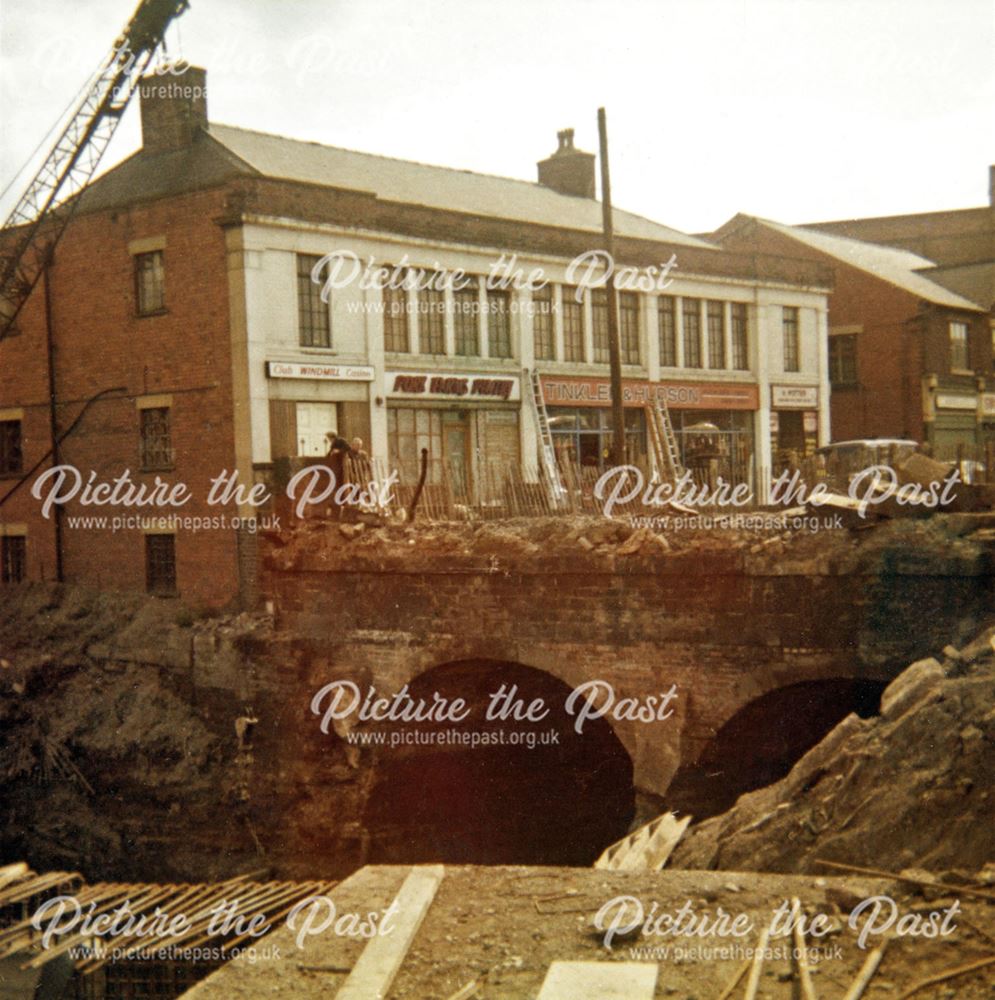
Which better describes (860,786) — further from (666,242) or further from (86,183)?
(666,242)

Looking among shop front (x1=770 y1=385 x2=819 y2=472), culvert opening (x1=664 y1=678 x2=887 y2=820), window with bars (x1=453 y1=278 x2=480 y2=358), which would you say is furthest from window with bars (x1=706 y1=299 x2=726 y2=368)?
culvert opening (x1=664 y1=678 x2=887 y2=820)

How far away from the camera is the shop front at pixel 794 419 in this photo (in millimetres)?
30547

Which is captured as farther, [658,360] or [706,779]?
[658,360]

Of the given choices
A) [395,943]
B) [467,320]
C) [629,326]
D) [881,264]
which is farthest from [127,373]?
[881,264]

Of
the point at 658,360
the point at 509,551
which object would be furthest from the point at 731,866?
the point at 658,360

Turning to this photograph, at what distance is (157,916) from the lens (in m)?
10.0

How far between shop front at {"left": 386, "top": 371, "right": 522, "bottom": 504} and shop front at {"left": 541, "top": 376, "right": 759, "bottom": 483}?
3.73 feet

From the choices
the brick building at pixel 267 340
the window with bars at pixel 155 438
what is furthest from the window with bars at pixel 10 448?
the window with bars at pixel 155 438

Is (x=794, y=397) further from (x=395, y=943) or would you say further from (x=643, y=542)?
(x=395, y=943)

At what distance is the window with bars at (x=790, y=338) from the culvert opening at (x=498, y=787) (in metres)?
16.7

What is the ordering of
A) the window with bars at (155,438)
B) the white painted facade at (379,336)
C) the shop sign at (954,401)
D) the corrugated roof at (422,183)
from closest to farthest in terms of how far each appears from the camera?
the white painted facade at (379,336)
the window with bars at (155,438)
the corrugated roof at (422,183)
the shop sign at (954,401)

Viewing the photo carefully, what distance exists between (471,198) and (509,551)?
14.5 metres

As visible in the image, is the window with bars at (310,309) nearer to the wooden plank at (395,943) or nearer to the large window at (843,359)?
the wooden plank at (395,943)

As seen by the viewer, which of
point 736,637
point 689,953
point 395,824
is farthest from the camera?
point 395,824
